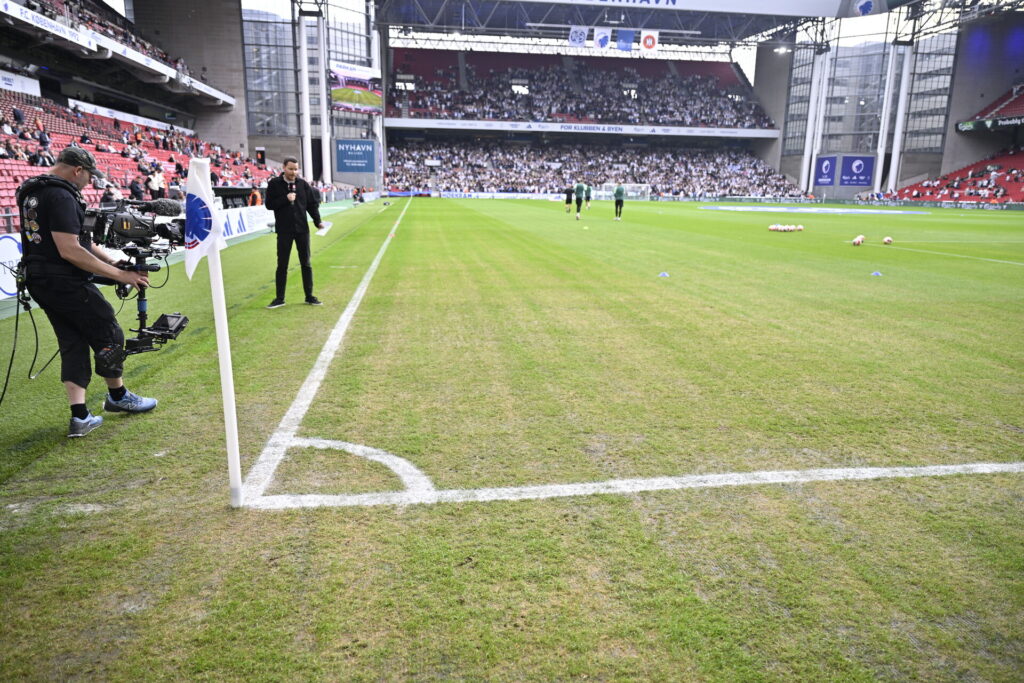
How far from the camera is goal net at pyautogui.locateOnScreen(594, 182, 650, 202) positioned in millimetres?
62841

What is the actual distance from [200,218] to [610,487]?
2.69 meters

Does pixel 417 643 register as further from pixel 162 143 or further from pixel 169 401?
pixel 162 143

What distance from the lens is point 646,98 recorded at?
7569 centimetres

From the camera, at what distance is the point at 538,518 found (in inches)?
133

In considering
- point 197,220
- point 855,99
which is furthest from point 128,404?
point 855,99

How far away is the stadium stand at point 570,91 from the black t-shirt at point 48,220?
224 feet

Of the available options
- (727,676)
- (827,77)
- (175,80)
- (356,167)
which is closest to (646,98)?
(827,77)

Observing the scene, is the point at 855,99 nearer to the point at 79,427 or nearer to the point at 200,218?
the point at 200,218

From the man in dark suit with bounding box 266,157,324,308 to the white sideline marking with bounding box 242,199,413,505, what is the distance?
4.11 ft

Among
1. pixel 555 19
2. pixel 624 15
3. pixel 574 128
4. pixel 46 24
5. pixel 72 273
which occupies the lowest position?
pixel 72 273

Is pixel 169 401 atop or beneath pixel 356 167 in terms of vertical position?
beneath

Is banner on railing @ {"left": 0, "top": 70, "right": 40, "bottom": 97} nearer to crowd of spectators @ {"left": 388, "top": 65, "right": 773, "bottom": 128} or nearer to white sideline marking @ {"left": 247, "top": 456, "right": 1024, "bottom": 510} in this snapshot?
white sideline marking @ {"left": 247, "top": 456, "right": 1024, "bottom": 510}

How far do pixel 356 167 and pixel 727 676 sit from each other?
6053 centimetres

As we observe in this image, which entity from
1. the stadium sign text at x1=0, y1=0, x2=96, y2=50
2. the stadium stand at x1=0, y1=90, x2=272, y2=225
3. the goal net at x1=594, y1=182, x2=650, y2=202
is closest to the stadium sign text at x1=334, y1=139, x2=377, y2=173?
the stadium stand at x1=0, y1=90, x2=272, y2=225
